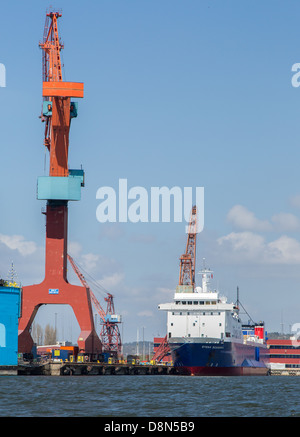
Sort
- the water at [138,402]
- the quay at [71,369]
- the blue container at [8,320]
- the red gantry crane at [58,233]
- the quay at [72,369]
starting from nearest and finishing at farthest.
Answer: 1. the water at [138,402]
2. the blue container at [8,320]
3. the quay at [71,369]
4. the quay at [72,369]
5. the red gantry crane at [58,233]

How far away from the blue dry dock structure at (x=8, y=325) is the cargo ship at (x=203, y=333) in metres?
25.3

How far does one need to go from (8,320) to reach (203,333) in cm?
2976

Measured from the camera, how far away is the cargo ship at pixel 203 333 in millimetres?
94312

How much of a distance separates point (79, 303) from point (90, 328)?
3.52 m

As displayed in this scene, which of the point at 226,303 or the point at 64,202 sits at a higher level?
the point at 64,202

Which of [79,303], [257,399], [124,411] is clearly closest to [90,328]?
[79,303]

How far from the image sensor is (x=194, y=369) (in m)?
94.4

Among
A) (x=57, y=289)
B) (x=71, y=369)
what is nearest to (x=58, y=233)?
(x=57, y=289)

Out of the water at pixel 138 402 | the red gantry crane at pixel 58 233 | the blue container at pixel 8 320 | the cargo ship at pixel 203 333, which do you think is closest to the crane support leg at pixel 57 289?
the red gantry crane at pixel 58 233

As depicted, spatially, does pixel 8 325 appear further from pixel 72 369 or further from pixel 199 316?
pixel 199 316

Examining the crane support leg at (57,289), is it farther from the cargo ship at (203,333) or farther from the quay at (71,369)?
the cargo ship at (203,333)

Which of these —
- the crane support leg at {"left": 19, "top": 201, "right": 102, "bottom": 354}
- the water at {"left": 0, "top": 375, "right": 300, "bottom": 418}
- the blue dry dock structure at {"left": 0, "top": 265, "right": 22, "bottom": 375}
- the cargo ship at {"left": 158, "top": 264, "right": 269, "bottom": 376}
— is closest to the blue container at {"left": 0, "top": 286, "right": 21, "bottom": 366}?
the blue dry dock structure at {"left": 0, "top": 265, "right": 22, "bottom": 375}
